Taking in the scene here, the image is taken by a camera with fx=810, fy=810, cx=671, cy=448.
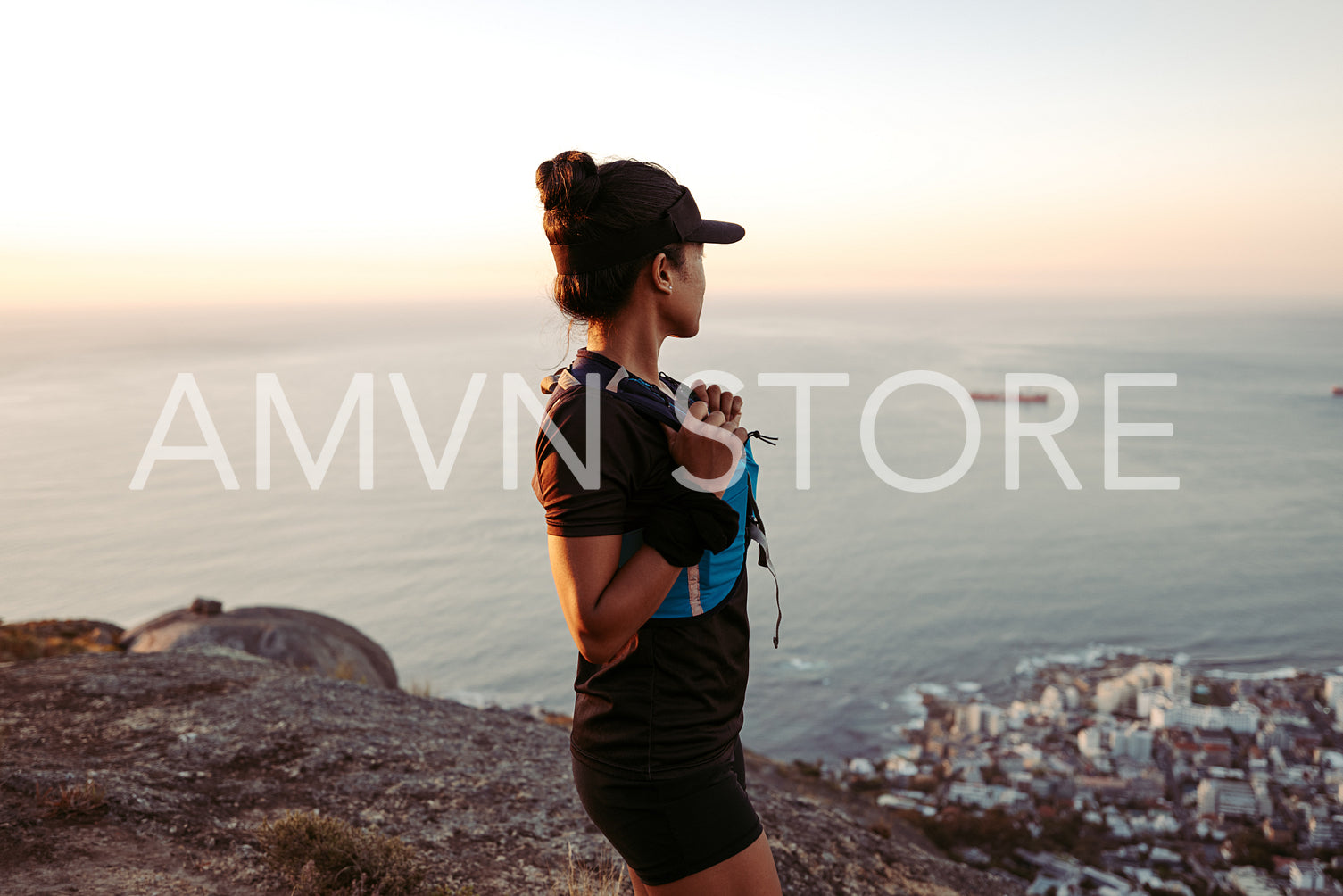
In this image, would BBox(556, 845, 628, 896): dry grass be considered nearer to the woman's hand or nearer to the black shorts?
the black shorts

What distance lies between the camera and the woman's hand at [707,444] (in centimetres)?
130

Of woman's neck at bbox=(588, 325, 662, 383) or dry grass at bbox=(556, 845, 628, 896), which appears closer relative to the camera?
woman's neck at bbox=(588, 325, 662, 383)

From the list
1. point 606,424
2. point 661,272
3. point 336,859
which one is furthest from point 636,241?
point 336,859

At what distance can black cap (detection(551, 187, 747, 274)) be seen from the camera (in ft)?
4.73

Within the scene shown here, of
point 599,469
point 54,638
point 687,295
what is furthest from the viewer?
point 54,638

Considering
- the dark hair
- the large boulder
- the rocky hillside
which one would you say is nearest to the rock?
the large boulder

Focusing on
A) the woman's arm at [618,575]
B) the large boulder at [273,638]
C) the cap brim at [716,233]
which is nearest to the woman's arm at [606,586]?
the woman's arm at [618,575]

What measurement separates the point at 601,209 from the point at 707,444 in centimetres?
47

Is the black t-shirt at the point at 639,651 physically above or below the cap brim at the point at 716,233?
below

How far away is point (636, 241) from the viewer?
1.44 meters

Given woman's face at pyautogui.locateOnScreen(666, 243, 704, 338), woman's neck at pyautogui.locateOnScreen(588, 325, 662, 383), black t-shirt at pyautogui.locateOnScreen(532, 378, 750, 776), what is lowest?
black t-shirt at pyautogui.locateOnScreen(532, 378, 750, 776)

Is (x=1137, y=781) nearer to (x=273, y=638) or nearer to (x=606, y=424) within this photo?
(x=273, y=638)

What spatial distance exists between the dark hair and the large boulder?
30.5ft

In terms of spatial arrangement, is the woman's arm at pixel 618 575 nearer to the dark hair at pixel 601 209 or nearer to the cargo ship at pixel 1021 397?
the dark hair at pixel 601 209
